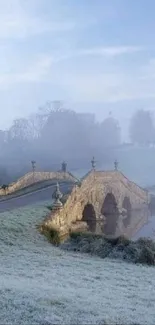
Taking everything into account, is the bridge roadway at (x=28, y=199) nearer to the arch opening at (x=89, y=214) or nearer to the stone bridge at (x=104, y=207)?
the stone bridge at (x=104, y=207)

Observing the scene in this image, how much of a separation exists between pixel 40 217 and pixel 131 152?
9268cm

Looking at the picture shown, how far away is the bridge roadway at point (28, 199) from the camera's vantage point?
114 feet

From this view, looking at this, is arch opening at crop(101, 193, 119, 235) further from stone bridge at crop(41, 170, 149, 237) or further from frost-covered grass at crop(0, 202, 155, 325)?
frost-covered grass at crop(0, 202, 155, 325)

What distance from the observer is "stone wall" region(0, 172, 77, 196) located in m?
41.8

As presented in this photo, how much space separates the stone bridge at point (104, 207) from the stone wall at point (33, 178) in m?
4.58

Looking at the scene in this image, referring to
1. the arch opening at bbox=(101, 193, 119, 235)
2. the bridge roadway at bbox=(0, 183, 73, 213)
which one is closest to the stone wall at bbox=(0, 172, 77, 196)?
the bridge roadway at bbox=(0, 183, 73, 213)

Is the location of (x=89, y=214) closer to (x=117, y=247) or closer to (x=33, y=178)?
(x=33, y=178)

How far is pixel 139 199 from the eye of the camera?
178 feet

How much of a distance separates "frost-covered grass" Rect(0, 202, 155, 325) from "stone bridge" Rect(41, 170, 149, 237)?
947 centimetres

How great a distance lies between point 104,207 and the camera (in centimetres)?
5150

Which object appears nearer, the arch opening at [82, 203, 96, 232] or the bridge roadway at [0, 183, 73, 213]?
the bridge roadway at [0, 183, 73, 213]

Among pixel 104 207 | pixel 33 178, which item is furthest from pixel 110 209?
pixel 33 178

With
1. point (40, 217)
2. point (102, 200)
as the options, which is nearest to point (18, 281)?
point (40, 217)

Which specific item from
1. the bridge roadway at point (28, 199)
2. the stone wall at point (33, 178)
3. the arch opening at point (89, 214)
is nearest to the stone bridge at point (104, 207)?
the arch opening at point (89, 214)
